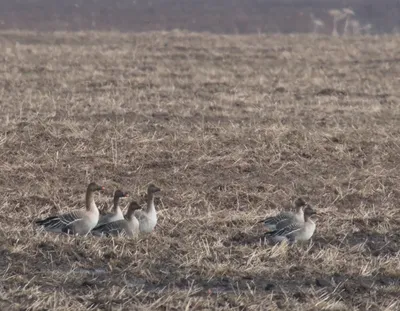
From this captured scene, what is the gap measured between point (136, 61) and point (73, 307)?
2489 centimetres

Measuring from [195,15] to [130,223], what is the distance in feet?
208

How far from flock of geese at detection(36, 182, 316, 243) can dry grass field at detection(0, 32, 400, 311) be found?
132 mm

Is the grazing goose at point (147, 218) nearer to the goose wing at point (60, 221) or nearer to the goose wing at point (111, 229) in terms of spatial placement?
the goose wing at point (111, 229)

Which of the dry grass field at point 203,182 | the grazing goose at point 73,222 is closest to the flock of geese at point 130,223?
the grazing goose at point 73,222

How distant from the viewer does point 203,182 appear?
1275 cm

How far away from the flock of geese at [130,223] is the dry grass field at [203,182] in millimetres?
132

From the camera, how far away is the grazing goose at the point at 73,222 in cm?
971

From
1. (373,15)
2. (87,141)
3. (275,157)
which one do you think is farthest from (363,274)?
(373,15)

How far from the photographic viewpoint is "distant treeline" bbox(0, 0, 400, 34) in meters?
66.8

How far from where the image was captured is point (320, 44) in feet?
137

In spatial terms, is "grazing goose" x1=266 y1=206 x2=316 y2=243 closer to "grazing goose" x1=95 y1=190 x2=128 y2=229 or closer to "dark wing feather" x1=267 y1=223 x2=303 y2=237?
"dark wing feather" x1=267 y1=223 x2=303 y2=237

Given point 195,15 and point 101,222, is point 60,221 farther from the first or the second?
point 195,15

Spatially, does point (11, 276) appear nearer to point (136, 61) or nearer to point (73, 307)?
point (73, 307)

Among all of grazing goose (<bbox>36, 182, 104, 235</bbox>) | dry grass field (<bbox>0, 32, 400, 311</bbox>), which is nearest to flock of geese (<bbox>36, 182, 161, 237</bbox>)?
grazing goose (<bbox>36, 182, 104, 235</bbox>)
